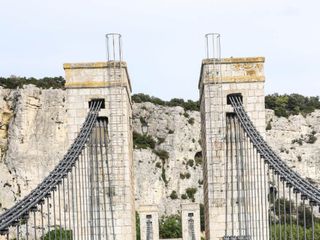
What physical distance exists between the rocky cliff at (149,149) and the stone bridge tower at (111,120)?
153 feet

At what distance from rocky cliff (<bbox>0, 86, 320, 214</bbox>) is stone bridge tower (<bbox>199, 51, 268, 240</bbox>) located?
47533mm

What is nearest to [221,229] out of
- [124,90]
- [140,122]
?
[124,90]

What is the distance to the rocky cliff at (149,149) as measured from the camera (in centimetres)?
6825

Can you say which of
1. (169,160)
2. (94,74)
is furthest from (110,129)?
(169,160)

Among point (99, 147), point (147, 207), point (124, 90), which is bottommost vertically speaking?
point (147, 207)

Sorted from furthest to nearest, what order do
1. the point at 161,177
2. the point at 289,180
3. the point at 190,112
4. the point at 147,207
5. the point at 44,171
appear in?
the point at 190,112 → the point at 161,177 → the point at 44,171 → the point at 147,207 → the point at 289,180

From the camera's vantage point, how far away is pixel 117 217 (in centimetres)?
1900

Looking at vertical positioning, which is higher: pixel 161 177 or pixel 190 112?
pixel 190 112

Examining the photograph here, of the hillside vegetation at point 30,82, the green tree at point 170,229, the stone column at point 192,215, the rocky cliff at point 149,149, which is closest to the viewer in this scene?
the stone column at point 192,215

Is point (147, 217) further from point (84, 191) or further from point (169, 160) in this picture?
point (169, 160)

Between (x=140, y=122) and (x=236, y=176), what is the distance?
5859 cm

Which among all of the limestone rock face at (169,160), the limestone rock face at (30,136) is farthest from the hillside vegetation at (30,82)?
the limestone rock face at (169,160)

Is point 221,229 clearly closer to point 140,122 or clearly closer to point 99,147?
point 99,147

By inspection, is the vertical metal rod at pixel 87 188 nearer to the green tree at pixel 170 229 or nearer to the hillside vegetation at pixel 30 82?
the green tree at pixel 170 229
